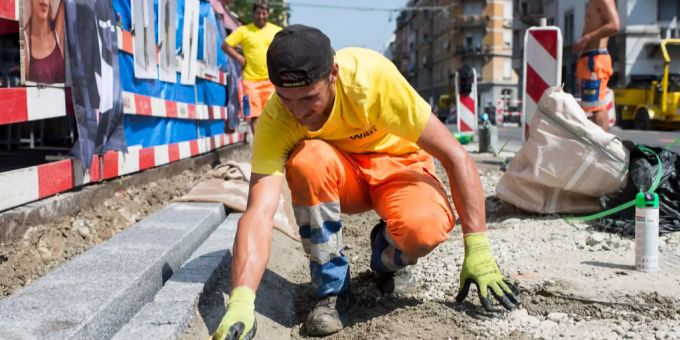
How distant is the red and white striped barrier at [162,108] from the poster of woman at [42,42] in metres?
1.15

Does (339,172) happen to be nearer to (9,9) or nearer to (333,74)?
(333,74)

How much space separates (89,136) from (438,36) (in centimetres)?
7581

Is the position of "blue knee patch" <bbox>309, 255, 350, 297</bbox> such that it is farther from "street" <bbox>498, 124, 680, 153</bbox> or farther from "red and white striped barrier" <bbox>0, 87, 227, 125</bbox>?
"street" <bbox>498, 124, 680, 153</bbox>

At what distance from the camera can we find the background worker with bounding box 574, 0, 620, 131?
6035 millimetres

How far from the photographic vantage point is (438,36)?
253ft

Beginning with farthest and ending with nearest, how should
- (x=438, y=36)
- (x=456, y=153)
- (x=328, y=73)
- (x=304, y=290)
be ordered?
(x=438, y=36) → (x=304, y=290) → (x=456, y=153) → (x=328, y=73)

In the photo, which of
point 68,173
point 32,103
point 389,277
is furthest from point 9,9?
point 389,277

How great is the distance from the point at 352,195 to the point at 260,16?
5.15m

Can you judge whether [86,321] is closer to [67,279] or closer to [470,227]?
[67,279]

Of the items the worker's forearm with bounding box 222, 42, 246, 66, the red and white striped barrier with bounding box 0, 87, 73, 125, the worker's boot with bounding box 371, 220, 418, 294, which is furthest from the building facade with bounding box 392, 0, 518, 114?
the worker's boot with bounding box 371, 220, 418, 294

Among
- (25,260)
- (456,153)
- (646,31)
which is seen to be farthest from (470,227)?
(646,31)

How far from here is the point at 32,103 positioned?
3506 millimetres

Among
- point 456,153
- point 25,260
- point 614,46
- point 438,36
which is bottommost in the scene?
point 25,260

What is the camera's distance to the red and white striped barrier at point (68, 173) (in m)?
3.21
